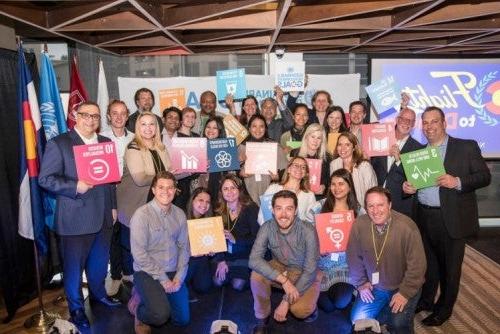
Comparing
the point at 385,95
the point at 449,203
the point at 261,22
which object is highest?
the point at 261,22

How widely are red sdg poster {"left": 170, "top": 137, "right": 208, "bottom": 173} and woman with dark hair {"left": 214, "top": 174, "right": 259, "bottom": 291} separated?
0.35m

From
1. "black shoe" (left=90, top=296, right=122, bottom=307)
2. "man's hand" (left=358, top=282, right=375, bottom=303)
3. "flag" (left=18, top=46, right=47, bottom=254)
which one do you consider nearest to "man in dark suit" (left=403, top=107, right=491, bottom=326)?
"man's hand" (left=358, top=282, right=375, bottom=303)

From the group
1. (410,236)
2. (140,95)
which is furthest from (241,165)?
(410,236)

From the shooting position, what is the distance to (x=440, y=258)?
368cm

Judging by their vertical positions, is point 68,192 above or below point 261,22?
below

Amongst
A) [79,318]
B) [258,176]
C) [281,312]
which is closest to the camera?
[281,312]

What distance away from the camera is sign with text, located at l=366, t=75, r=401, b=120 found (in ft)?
15.9

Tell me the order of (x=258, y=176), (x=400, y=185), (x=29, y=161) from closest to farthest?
(x=29, y=161) < (x=400, y=185) < (x=258, y=176)

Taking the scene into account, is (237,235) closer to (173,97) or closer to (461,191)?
(461,191)

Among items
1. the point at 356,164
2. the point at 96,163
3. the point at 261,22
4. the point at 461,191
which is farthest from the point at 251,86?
the point at 461,191

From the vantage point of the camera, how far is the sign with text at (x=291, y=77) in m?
5.73

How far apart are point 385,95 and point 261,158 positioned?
1719 millimetres

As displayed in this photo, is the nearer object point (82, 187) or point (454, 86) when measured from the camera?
point (82, 187)

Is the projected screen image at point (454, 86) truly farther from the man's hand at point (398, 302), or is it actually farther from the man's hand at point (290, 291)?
the man's hand at point (290, 291)
